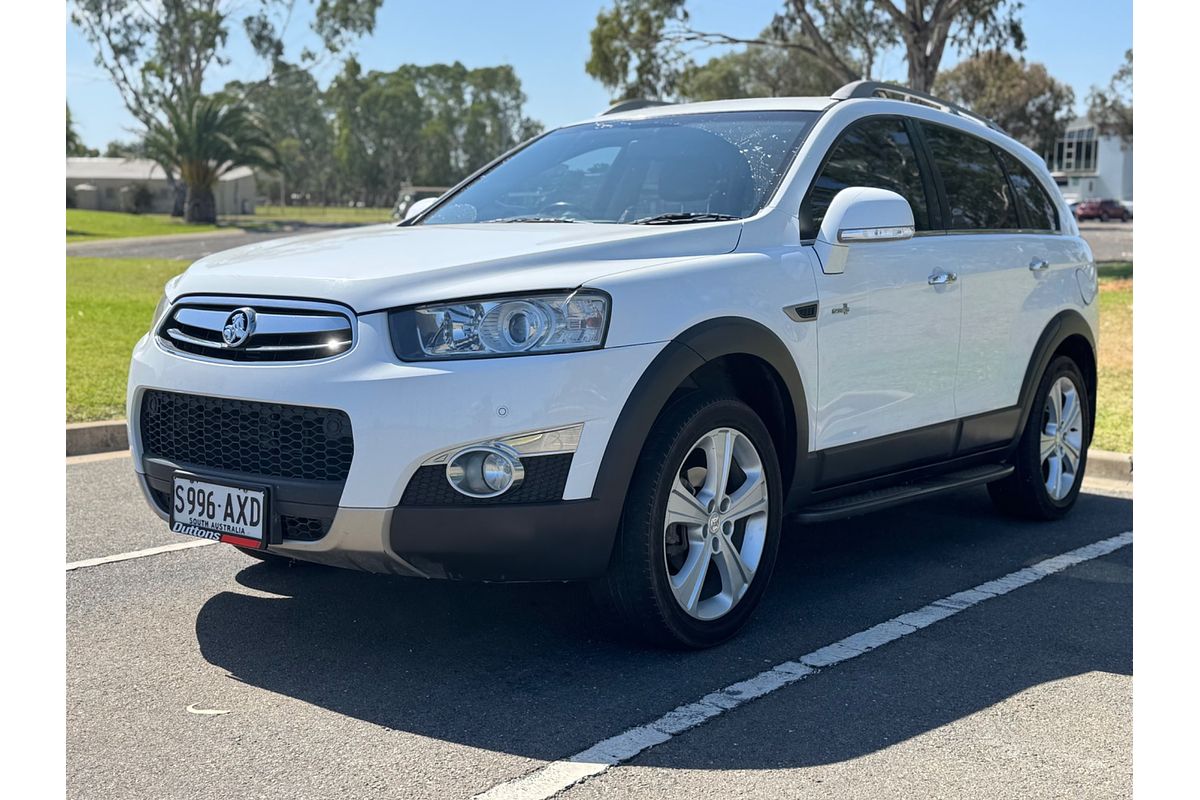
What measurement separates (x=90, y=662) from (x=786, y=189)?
2.84 m

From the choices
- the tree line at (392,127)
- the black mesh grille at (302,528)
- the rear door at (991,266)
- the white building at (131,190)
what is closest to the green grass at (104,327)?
the black mesh grille at (302,528)

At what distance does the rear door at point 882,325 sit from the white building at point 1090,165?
9164 centimetres

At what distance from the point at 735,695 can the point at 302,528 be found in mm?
1368

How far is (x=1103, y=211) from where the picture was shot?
7175 centimetres

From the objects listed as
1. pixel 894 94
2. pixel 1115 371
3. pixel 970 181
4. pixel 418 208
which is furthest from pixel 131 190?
pixel 970 181

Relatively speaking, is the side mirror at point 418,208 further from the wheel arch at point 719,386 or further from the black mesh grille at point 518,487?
the black mesh grille at point 518,487

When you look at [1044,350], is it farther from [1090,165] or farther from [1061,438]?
[1090,165]

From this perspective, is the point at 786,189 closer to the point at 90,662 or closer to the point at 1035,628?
the point at 1035,628

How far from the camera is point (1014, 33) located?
28.4 metres

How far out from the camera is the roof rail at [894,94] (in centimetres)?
536

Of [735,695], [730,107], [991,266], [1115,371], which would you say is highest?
[730,107]

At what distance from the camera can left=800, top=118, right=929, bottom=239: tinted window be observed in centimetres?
484

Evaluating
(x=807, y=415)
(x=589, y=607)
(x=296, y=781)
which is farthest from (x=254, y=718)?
(x=807, y=415)

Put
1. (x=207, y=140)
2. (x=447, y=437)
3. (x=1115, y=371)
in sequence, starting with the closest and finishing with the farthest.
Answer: (x=447, y=437), (x=1115, y=371), (x=207, y=140)
